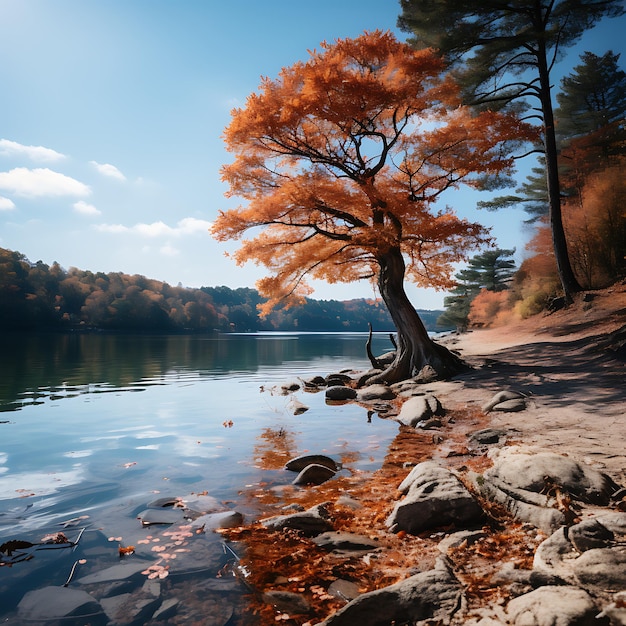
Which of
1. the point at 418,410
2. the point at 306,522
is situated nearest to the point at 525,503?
the point at 306,522

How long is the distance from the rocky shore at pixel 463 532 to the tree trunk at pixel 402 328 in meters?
6.39

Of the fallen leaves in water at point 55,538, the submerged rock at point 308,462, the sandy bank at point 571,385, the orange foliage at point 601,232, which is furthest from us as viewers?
the orange foliage at point 601,232

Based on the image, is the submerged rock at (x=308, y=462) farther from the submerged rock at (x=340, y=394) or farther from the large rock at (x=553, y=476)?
the submerged rock at (x=340, y=394)

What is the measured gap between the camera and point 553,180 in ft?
64.6

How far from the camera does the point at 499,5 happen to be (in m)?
17.5

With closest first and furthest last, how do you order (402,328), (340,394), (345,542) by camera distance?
(345,542)
(340,394)
(402,328)

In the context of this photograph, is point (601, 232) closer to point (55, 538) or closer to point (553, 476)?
point (553, 476)

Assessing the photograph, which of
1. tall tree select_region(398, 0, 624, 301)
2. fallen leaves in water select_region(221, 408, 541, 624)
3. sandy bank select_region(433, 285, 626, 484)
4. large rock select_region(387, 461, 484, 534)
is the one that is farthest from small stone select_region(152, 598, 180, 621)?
tall tree select_region(398, 0, 624, 301)

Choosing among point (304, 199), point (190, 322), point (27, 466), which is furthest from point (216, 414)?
point (190, 322)

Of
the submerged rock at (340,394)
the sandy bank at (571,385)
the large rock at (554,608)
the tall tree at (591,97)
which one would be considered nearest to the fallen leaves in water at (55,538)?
the large rock at (554,608)

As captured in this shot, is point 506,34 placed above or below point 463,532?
above

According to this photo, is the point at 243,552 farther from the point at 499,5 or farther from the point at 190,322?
the point at 190,322

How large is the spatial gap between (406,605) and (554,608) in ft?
3.06

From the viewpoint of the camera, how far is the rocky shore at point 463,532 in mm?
2949
